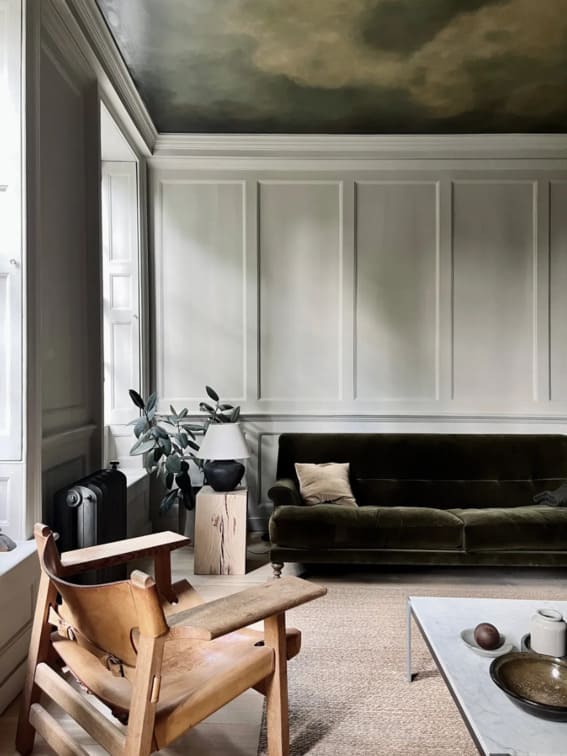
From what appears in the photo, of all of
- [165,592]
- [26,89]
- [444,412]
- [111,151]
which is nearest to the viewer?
[165,592]

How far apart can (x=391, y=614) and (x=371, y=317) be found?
2178mm

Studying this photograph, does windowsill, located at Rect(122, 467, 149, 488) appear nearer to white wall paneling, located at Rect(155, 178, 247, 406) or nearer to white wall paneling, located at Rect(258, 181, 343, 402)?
white wall paneling, located at Rect(155, 178, 247, 406)

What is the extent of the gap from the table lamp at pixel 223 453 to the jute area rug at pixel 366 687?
93cm

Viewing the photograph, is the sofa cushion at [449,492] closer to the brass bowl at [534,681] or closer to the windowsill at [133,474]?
the windowsill at [133,474]

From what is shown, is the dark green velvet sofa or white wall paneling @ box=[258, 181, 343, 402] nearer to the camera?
the dark green velvet sofa

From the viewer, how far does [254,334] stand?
4.07 m

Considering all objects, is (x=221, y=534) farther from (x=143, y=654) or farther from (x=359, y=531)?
(x=143, y=654)

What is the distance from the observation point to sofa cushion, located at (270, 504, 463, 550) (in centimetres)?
298

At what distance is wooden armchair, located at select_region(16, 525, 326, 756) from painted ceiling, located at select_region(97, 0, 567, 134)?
2.61 meters

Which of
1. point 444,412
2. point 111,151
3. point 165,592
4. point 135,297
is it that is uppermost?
point 111,151

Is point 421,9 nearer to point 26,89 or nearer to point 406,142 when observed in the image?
point 406,142

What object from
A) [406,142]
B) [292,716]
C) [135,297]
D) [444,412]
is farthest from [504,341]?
[292,716]

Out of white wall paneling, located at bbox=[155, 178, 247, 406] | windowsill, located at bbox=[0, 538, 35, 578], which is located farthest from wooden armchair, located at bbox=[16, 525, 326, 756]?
white wall paneling, located at bbox=[155, 178, 247, 406]

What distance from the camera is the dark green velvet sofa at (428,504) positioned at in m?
2.99
